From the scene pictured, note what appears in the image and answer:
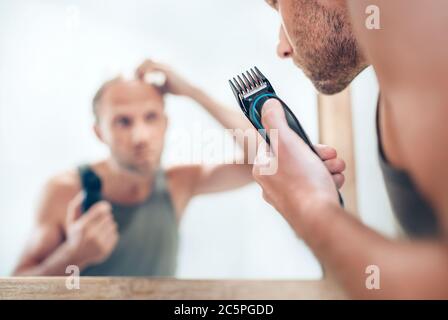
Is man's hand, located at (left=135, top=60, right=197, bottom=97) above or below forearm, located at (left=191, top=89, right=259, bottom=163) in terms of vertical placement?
above

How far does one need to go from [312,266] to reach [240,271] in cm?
12

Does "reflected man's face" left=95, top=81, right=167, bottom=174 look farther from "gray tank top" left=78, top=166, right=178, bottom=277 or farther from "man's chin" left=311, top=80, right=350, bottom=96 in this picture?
"man's chin" left=311, top=80, right=350, bottom=96

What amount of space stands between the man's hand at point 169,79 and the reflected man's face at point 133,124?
0.8 inches

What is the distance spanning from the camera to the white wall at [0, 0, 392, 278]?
0.74 meters

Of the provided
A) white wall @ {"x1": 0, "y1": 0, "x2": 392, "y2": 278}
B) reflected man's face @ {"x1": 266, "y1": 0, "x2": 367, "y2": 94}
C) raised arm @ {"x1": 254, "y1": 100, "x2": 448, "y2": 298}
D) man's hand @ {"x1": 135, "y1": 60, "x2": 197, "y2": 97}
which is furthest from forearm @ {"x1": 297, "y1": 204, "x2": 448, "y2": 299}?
man's hand @ {"x1": 135, "y1": 60, "x2": 197, "y2": 97}

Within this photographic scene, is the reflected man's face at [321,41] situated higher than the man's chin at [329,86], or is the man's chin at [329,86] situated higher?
the reflected man's face at [321,41]

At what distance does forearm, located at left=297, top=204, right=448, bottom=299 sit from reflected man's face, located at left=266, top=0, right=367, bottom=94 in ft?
0.74

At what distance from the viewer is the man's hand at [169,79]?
804 mm

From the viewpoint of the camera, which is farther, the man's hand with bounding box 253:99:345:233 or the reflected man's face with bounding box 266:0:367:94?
the reflected man's face with bounding box 266:0:367:94

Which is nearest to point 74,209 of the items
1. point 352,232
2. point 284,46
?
point 284,46

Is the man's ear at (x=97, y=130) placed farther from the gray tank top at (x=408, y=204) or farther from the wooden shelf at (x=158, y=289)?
Answer: the gray tank top at (x=408, y=204)

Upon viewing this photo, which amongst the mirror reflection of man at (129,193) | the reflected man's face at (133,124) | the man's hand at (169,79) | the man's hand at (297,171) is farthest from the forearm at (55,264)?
the man's hand at (297,171)
